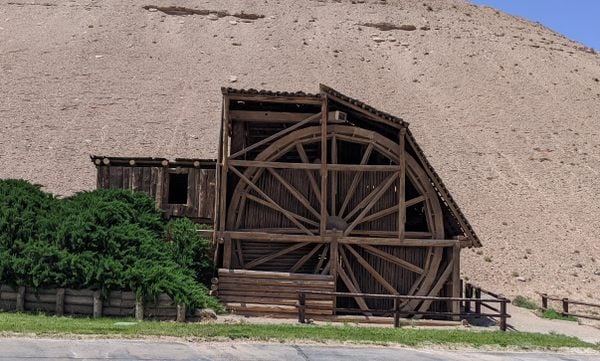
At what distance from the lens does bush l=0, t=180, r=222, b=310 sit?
17.9 meters

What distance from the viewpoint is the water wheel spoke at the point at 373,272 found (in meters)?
21.3

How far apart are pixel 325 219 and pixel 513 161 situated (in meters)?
28.8

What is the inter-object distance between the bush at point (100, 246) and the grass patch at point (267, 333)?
3.68 feet

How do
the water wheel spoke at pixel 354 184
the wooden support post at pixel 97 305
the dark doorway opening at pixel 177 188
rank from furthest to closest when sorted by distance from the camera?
the dark doorway opening at pixel 177 188 < the water wheel spoke at pixel 354 184 < the wooden support post at pixel 97 305

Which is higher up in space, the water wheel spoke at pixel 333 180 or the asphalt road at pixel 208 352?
the water wheel spoke at pixel 333 180

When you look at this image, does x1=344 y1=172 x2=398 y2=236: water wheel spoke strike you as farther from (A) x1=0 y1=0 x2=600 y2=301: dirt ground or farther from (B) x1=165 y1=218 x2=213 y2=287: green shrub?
(A) x1=0 y1=0 x2=600 y2=301: dirt ground

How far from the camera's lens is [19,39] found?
206 feet

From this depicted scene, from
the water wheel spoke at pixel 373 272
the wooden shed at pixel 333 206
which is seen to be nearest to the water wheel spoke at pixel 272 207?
the wooden shed at pixel 333 206

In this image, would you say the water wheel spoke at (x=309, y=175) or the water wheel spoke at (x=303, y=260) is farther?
the water wheel spoke at (x=309, y=175)

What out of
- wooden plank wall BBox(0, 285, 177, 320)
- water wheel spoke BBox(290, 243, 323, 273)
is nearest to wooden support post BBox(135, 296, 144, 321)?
wooden plank wall BBox(0, 285, 177, 320)

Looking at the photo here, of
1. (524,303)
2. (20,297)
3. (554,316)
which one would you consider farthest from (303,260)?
(524,303)

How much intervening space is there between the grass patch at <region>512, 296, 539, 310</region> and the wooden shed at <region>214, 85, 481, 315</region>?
6.84 meters

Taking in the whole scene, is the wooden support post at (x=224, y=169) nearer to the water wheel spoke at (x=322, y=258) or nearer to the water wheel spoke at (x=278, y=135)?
the water wheel spoke at (x=278, y=135)

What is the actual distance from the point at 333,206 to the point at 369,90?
35748 mm
